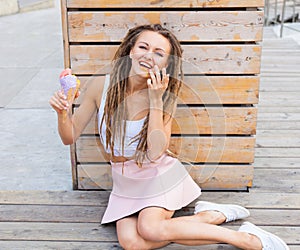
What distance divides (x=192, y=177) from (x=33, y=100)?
2106mm

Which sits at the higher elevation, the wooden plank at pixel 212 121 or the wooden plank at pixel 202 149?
the wooden plank at pixel 212 121

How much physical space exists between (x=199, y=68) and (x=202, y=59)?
0.04m

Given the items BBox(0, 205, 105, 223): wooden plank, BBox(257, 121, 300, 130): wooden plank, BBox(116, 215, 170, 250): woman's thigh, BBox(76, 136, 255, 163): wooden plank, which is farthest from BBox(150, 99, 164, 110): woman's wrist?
BBox(257, 121, 300, 130): wooden plank

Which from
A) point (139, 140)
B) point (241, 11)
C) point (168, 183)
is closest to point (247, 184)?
point (168, 183)

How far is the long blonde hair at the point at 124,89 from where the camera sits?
6.66 ft

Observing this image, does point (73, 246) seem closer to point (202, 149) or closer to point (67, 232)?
point (67, 232)

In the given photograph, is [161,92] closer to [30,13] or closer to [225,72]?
[225,72]

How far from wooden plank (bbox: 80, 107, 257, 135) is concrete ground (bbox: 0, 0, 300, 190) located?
0.50m

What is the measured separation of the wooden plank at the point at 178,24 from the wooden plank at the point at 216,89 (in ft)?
0.58

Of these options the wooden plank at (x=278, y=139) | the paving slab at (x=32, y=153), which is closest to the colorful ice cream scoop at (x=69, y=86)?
the paving slab at (x=32, y=153)

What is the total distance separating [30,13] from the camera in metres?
11.1

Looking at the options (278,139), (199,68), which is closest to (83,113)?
(199,68)

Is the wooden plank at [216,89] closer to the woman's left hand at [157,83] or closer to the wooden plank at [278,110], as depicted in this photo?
the woman's left hand at [157,83]

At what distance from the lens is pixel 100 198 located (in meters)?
2.34
